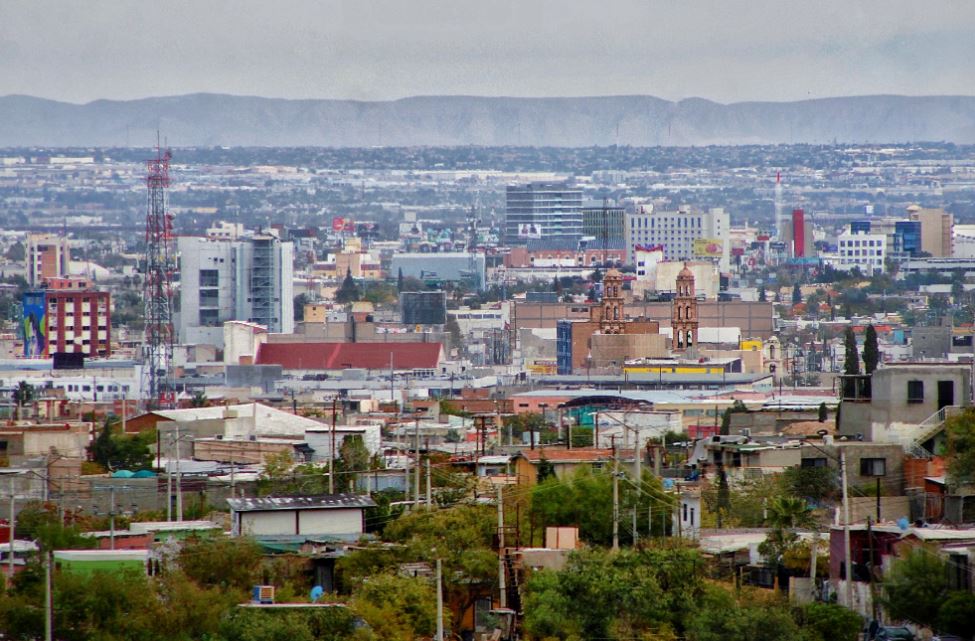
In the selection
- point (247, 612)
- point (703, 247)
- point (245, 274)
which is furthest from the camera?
point (703, 247)

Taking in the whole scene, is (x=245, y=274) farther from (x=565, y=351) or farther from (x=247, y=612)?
(x=247, y=612)

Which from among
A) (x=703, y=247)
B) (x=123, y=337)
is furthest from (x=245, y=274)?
(x=703, y=247)

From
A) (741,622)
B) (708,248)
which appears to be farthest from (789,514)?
(708,248)

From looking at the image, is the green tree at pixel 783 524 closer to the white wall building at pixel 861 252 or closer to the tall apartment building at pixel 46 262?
the tall apartment building at pixel 46 262

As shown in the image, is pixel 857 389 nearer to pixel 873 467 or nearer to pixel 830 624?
pixel 873 467

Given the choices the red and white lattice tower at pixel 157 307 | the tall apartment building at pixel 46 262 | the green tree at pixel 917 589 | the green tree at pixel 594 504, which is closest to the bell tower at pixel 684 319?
the red and white lattice tower at pixel 157 307

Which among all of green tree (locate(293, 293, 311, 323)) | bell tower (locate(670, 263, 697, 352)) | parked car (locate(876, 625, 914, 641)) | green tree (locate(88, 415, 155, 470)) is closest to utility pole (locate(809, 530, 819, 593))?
parked car (locate(876, 625, 914, 641))
